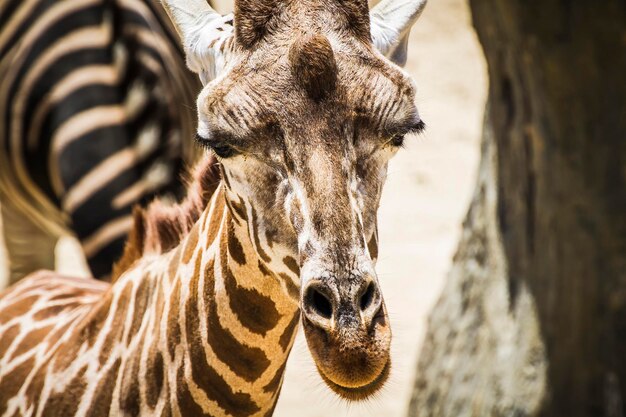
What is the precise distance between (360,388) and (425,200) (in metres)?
7.50

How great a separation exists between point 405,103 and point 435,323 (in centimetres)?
287

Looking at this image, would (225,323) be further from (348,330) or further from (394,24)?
(394,24)

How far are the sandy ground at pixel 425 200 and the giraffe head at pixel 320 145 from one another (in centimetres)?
318

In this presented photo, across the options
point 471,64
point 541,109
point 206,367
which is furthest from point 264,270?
point 471,64

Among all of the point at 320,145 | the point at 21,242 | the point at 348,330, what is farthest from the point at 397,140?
the point at 21,242

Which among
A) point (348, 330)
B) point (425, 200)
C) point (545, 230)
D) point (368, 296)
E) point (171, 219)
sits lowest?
point (348, 330)

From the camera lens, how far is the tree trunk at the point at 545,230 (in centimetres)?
471

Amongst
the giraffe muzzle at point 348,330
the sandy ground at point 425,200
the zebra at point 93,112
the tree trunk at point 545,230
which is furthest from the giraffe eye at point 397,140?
the sandy ground at point 425,200

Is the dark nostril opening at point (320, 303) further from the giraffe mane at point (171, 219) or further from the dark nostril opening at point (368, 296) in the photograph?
the giraffe mane at point (171, 219)

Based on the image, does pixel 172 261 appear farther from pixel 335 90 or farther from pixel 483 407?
pixel 483 407

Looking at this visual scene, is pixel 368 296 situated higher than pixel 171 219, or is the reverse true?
pixel 171 219

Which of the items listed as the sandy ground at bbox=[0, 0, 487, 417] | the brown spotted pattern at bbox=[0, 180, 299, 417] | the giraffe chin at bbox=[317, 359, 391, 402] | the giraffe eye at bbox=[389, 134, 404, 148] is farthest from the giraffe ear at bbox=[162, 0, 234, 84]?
the sandy ground at bbox=[0, 0, 487, 417]

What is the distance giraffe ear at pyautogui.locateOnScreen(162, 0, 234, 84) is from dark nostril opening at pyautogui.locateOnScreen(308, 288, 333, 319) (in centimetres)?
80

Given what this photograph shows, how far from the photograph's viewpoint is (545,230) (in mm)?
4984
